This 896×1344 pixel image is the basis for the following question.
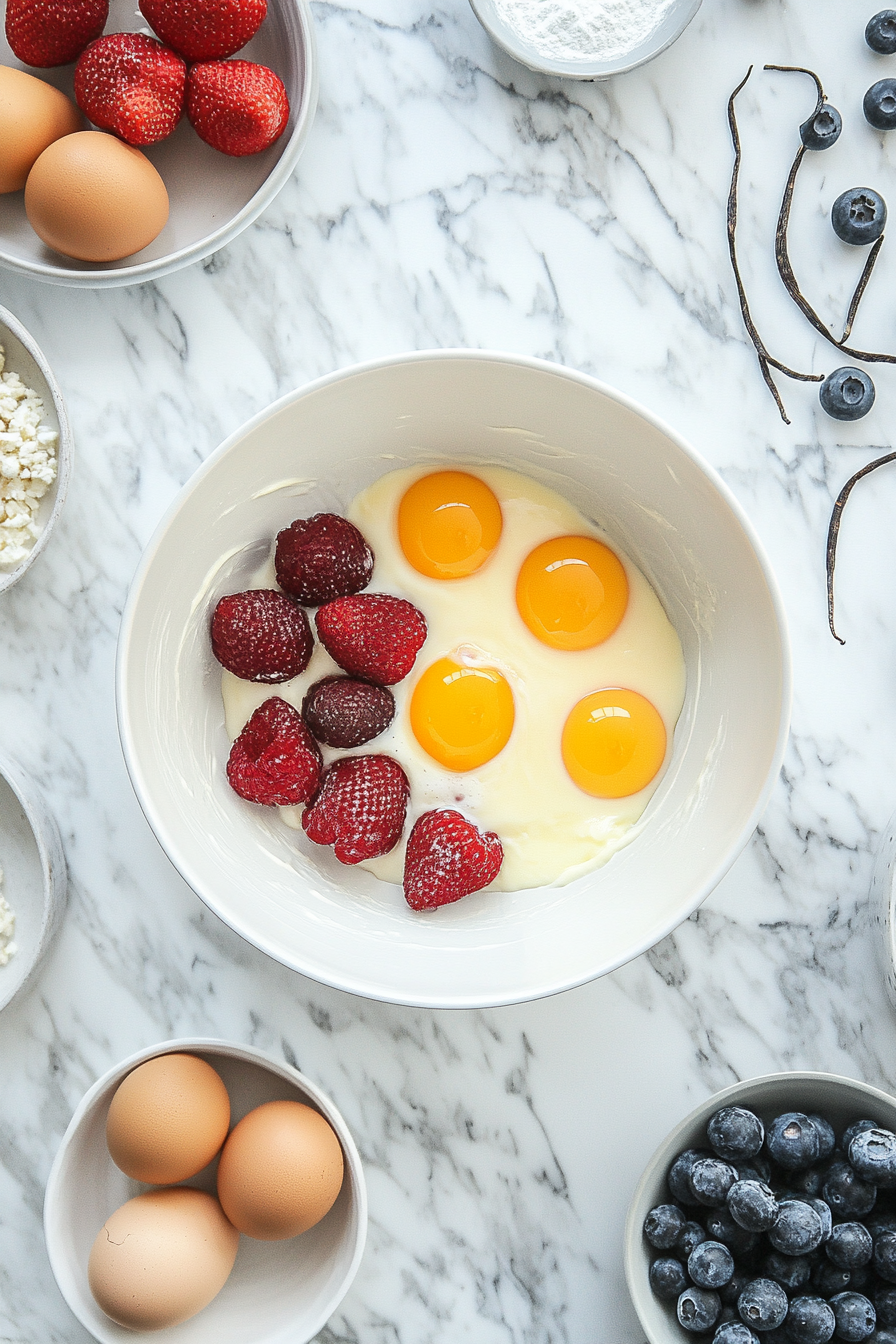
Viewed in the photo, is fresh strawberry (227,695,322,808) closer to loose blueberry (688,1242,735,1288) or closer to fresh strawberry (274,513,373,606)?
fresh strawberry (274,513,373,606)

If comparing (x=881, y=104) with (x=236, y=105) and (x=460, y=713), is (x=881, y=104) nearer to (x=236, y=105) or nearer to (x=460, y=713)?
(x=236, y=105)

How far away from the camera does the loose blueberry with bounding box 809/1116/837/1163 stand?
3.90ft

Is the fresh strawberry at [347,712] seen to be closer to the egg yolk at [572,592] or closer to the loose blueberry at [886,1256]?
the egg yolk at [572,592]

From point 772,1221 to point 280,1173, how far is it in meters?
0.56

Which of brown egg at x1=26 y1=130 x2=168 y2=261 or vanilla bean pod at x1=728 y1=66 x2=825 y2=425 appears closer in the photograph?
brown egg at x1=26 y1=130 x2=168 y2=261

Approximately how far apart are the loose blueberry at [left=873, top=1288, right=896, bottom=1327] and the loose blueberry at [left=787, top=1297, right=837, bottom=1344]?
0.19 feet

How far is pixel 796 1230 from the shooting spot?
1136mm

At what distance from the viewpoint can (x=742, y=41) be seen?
132cm

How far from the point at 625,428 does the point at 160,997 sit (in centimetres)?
92

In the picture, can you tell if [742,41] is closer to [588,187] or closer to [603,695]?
[588,187]

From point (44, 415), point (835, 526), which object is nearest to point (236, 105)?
point (44, 415)

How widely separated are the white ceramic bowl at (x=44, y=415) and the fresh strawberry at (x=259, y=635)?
0.22 meters

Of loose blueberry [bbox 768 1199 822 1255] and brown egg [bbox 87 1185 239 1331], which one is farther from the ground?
brown egg [bbox 87 1185 239 1331]

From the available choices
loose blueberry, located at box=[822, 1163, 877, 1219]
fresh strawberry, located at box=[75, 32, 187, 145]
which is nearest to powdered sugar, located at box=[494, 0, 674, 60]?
fresh strawberry, located at box=[75, 32, 187, 145]
